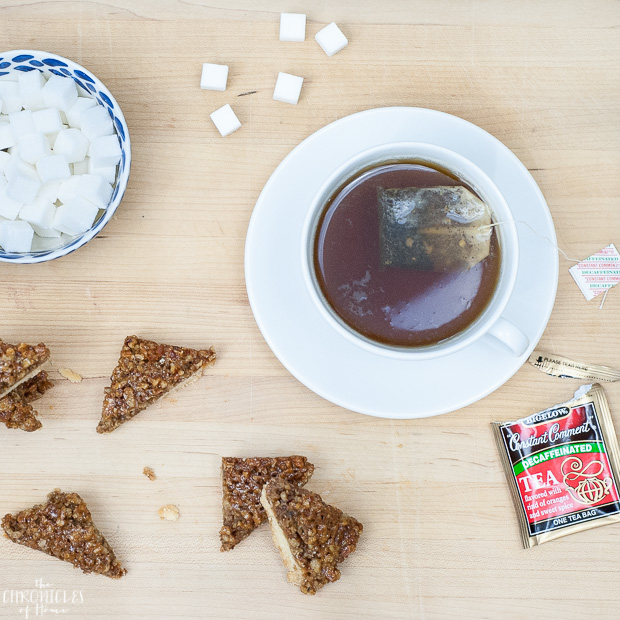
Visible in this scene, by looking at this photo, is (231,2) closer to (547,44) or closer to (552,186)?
(547,44)

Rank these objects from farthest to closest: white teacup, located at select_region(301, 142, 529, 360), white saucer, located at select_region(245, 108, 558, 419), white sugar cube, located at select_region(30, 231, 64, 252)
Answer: white sugar cube, located at select_region(30, 231, 64, 252) → white saucer, located at select_region(245, 108, 558, 419) → white teacup, located at select_region(301, 142, 529, 360)

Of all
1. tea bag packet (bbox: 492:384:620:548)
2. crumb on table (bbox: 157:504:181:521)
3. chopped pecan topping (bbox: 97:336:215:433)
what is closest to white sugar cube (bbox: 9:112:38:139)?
chopped pecan topping (bbox: 97:336:215:433)

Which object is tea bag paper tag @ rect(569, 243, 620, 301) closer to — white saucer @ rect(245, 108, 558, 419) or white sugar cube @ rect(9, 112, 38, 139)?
white saucer @ rect(245, 108, 558, 419)

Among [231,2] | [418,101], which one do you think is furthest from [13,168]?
[418,101]

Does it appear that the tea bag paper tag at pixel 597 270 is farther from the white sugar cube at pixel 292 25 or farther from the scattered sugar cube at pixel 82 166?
the scattered sugar cube at pixel 82 166

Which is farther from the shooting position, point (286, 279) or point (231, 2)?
point (231, 2)
